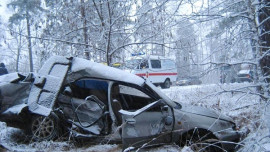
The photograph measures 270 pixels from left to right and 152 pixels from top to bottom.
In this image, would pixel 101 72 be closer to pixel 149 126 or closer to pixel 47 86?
pixel 47 86

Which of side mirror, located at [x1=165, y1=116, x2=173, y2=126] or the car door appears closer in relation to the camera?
the car door

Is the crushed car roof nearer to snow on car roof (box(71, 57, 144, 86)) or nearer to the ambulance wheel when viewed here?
snow on car roof (box(71, 57, 144, 86))

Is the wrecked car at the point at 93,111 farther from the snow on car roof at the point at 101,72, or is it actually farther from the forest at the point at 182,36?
the forest at the point at 182,36

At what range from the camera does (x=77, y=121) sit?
405 cm

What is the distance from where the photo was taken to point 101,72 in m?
4.00

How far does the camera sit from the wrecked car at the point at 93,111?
3.76m

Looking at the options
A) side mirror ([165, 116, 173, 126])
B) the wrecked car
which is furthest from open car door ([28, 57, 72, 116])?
side mirror ([165, 116, 173, 126])

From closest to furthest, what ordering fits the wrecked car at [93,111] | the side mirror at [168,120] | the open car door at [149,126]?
1. the open car door at [149,126]
2. the side mirror at [168,120]
3. the wrecked car at [93,111]

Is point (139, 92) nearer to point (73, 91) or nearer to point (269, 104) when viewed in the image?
point (73, 91)

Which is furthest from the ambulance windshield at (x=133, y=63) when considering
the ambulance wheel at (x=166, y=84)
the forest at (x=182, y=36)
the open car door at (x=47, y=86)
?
the ambulance wheel at (x=166, y=84)

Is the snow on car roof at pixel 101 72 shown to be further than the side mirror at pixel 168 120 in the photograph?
Yes

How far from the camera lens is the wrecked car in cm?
376

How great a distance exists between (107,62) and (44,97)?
357 cm

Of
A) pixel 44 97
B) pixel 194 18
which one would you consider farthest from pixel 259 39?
pixel 44 97
